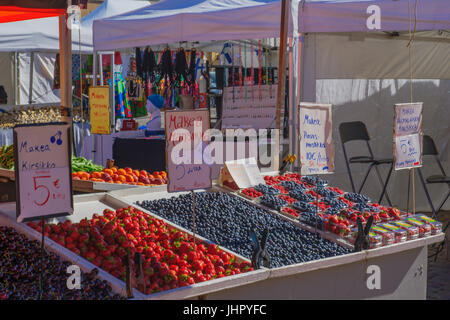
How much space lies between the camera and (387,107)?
664cm

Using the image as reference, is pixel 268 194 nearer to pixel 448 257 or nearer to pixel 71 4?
pixel 71 4

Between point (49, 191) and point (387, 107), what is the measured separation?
4.96m

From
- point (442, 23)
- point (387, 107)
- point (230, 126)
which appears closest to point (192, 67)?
point (230, 126)

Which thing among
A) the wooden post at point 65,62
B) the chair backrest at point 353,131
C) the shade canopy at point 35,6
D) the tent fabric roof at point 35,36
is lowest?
the chair backrest at point 353,131

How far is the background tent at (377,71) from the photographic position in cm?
524

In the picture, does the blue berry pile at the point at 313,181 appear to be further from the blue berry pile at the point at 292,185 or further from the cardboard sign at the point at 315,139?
the cardboard sign at the point at 315,139

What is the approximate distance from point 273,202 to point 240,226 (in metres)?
0.49

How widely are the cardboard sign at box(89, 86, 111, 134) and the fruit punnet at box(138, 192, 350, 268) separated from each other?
8.68 feet

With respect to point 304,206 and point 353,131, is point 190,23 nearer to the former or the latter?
point 353,131

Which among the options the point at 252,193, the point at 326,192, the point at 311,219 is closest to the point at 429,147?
the point at 326,192

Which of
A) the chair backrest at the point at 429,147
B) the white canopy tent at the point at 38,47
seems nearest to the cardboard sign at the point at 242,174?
the chair backrest at the point at 429,147

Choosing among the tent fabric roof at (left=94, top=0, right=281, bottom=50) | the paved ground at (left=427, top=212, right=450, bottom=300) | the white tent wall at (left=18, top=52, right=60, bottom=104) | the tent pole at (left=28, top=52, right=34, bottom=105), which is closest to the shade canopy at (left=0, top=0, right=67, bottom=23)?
the tent fabric roof at (left=94, top=0, right=281, bottom=50)

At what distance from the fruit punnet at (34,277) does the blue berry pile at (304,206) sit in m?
1.64

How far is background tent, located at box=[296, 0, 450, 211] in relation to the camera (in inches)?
206
